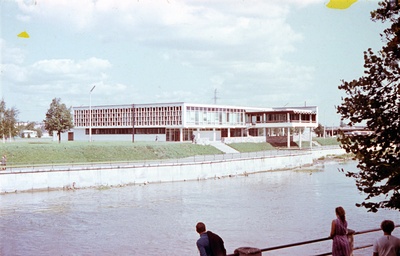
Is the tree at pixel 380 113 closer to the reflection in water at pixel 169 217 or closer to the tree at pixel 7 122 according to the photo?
the reflection in water at pixel 169 217

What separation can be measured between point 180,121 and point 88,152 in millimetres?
28761

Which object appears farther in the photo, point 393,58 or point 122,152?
point 122,152

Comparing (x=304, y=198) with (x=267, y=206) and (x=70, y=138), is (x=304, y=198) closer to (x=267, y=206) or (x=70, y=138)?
(x=267, y=206)

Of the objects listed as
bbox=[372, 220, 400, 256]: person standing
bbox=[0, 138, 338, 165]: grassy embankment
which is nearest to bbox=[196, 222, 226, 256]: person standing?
bbox=[372, 220, 400, 256]: person standing

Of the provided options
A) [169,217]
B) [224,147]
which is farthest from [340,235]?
[224,147]

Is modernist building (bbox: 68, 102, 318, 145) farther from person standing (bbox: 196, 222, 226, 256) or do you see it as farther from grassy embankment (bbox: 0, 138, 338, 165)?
person standing (bbox: 196, 222, 226, 256)

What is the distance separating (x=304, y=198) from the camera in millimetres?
36281

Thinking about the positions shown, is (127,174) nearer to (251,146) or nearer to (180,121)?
(251,146)

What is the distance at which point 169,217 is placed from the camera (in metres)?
29.1

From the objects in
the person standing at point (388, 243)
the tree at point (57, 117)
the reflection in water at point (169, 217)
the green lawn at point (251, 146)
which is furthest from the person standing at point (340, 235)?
the tree at point (57, 117)

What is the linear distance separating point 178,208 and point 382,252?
24.2 m

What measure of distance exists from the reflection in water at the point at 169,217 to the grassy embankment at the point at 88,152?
1277 cm

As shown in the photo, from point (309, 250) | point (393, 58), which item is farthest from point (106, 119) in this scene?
point (393, 58)

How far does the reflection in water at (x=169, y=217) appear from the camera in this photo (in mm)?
22531
